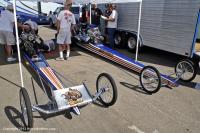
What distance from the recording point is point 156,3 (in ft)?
25.6

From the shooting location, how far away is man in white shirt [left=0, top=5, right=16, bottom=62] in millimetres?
6671

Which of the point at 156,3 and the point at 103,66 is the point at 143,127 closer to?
the point at 103,66

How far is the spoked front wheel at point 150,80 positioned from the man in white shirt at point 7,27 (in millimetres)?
4568

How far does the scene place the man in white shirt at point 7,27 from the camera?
21.9ft

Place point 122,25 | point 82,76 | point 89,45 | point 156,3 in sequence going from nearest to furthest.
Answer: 1. point 82,76
2. point 156,3
3. point 89,45
4. point 122,25

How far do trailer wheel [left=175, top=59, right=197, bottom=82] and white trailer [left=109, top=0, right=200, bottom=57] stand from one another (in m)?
1.01

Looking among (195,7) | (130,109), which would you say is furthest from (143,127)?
(195,7)

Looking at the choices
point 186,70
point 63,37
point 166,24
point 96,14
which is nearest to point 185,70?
point 186,70

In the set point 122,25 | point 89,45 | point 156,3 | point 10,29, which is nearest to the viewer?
point 10,29

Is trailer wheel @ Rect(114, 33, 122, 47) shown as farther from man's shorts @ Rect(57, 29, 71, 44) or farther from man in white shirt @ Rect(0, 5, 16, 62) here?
man in white shirt @ Rect(0, 5, 16, 62)

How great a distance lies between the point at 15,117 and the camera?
12.6 feet

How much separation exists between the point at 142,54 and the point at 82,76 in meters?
3.96

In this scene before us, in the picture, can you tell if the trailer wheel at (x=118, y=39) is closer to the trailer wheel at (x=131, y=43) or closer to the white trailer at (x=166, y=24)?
the white trailer at (x=166, y=24)

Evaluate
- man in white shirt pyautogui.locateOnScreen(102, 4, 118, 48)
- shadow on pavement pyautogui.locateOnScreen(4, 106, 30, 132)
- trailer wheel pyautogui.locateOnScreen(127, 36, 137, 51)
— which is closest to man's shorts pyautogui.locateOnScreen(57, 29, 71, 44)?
man in white shirt pyautogui.locateOnScreen(102, 4, 118, 48)
